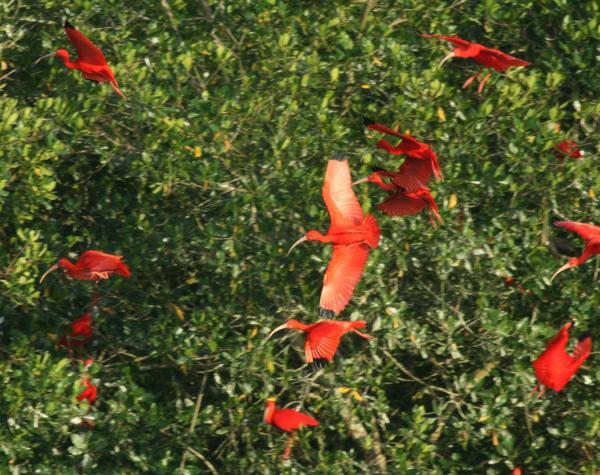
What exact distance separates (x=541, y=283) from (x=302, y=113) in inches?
54.9

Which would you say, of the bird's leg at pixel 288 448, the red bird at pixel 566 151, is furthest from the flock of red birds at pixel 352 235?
the red bird at pixel 566 151

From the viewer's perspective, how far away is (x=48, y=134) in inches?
221

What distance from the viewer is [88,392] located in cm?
577

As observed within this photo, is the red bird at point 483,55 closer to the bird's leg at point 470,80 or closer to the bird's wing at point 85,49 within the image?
the bird's leg at point 470,80

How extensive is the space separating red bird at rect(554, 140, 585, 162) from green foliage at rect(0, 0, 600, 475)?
5 cm

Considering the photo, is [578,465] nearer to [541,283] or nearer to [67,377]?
[541,283]

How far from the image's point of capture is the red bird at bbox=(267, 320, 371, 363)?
512 cm

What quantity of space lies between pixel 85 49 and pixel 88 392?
5.43 feet

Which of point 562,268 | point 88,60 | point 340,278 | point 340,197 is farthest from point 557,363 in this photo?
point 88,60

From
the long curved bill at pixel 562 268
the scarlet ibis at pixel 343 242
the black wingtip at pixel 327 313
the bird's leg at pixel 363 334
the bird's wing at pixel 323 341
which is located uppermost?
the scarlet ibis at pixel 343 242

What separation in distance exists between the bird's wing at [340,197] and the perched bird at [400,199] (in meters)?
0.08

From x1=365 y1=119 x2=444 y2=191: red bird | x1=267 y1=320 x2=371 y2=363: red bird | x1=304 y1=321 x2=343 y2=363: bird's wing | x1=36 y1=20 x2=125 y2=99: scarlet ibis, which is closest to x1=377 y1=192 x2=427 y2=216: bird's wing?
x1=365 y1=119 x2=444 y2=191: red bird

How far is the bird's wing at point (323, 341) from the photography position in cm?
512

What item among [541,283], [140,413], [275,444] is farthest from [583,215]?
[140,413]
